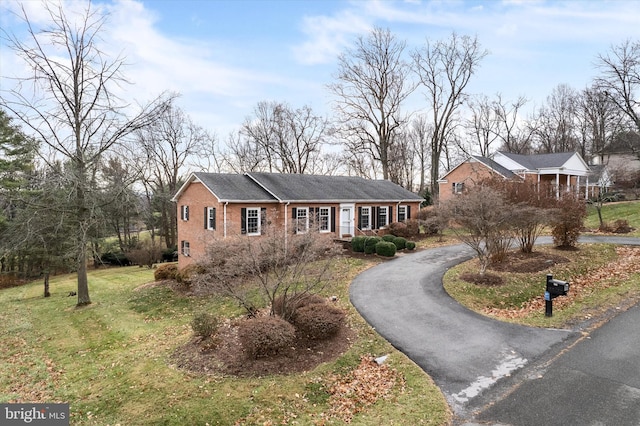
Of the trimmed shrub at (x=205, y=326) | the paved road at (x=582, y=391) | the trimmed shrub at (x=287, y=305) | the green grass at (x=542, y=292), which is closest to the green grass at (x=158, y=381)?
the trimmed shrub at (x=205, y=326)

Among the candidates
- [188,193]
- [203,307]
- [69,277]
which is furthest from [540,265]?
[69,277]

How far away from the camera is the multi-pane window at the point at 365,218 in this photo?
2506 cm

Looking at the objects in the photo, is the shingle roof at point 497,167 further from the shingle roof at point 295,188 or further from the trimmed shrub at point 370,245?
the trimmed shrub at point 370,245

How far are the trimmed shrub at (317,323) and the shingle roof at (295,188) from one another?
11611 mm

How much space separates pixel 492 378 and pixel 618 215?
2997 centimetres

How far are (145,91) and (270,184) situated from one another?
9.14 metres

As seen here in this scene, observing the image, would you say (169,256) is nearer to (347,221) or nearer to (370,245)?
(347,221)

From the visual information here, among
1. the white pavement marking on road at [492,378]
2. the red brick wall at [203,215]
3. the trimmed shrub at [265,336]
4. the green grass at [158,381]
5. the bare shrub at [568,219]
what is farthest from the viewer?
the red brick wall at [203,215]

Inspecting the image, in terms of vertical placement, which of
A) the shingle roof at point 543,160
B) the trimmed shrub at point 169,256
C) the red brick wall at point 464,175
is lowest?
the trimmed shrub at point 169,256

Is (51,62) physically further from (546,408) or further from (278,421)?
(546,408)

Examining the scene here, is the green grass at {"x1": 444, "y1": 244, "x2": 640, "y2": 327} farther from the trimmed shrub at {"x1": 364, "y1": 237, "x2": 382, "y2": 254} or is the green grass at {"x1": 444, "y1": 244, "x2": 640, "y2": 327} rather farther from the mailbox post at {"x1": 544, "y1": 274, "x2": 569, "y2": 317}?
the trimmed shrub at {"x1": 364, "y1": 237, "x2": 382, "y2": 254}

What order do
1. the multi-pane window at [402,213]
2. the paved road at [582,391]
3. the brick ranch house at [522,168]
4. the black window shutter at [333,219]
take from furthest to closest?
the brick ranch house at [522,168]
the multi-pane window at [402,213]
the black window shutter at [333,219]
the paved road at [582,391]

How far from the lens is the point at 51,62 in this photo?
49.5 feet

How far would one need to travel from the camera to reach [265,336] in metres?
7.98
